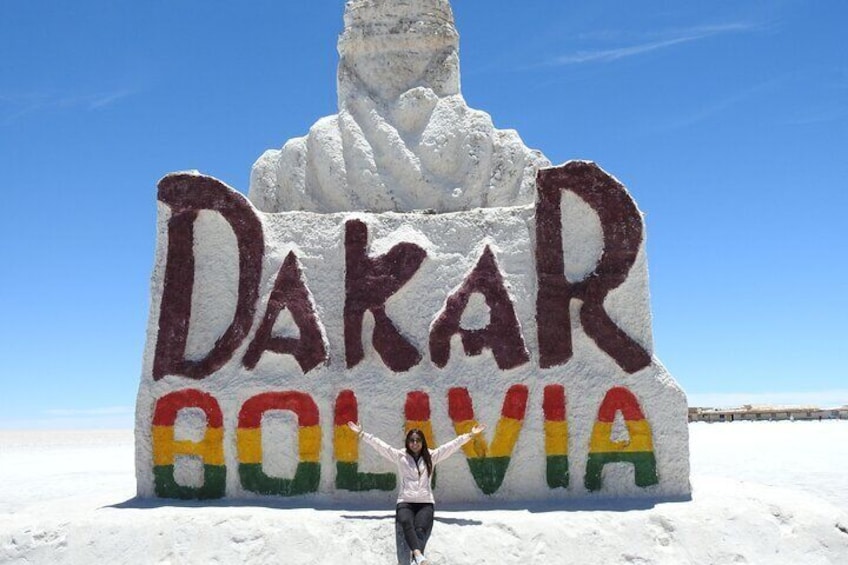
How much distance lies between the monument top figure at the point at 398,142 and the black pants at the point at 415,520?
9.75 feet

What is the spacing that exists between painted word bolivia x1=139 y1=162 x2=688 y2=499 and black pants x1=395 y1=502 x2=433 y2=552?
88 cm

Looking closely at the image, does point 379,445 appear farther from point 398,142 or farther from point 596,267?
point 398,142

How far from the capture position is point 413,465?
21.1 ft

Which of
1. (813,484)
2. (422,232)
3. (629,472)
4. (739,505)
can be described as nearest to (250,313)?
(422,232)

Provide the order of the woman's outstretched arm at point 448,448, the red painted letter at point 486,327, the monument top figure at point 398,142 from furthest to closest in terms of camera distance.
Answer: the monument top figure at point 398,142 < the red painted letter at point 486,327 < the woman's outstretched arm at point 448,448

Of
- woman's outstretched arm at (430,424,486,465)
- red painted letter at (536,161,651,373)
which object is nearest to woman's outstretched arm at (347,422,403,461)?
woman's outstretched arm at (430,424,486,465)

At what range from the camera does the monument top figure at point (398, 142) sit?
8.27 m

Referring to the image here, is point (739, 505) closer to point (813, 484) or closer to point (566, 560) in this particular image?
point (566, 560)

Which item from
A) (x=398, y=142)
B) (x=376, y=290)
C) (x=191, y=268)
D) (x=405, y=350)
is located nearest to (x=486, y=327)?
(x=405, y=350)

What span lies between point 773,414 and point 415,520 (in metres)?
28.1

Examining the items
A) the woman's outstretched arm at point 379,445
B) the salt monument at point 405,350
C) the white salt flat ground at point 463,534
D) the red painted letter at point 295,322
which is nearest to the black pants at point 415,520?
the white salt flat ground at point 463,534

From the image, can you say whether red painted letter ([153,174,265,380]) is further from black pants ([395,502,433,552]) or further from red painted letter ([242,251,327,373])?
black pants ([395,502,433,552])

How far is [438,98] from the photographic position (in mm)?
8633

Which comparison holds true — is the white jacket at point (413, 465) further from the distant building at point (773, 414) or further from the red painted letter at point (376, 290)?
the distant building at point (773, 414)
